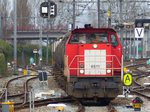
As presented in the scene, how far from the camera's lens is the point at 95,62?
18344 mm

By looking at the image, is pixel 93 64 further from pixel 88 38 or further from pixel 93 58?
pixel 88 38

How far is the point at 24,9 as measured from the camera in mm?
90688

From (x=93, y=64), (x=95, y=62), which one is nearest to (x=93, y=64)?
(x=93, y=64)

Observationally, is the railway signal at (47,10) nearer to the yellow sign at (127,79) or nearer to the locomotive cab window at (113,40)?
the locomotive cab window at (113,40)

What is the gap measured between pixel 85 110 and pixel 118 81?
2395 millimetres

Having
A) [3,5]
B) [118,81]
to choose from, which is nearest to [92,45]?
[118,81]

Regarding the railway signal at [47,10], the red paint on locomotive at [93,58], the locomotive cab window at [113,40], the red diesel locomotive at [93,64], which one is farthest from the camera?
the railway signal at [47,10]

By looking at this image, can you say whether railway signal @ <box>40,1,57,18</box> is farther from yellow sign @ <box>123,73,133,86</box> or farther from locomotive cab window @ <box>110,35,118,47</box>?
yellow sign @ <box>123,73,133,86</box>

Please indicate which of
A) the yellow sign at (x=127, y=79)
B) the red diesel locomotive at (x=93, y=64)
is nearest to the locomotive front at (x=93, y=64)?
the red diesel locomotive at (x=93, y=64)

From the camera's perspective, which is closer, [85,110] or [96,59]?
[85,110]

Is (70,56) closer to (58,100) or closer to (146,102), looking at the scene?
(58,100)

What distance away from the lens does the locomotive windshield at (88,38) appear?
1852 cm

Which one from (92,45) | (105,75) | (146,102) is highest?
(92,45)

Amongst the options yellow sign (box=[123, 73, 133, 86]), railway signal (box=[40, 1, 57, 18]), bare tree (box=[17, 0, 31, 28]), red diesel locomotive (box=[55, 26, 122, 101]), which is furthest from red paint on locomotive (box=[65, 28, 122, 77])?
bare tree (box=[17, 0, 31, 28])
